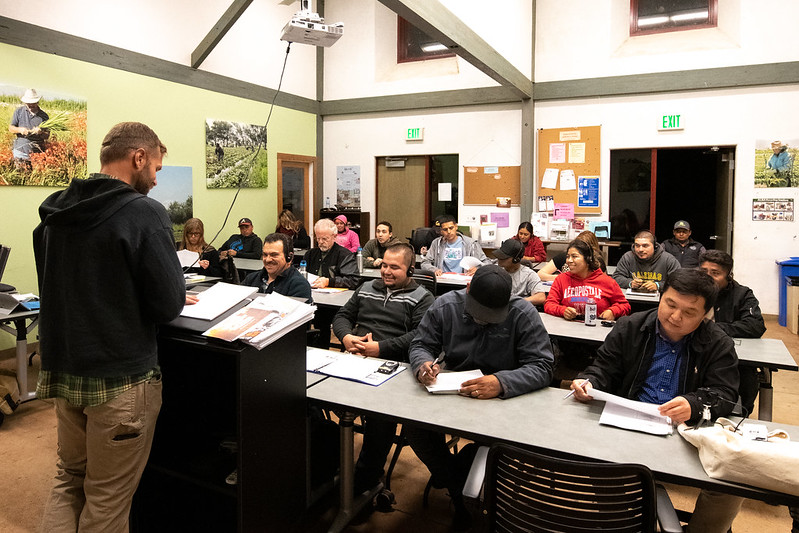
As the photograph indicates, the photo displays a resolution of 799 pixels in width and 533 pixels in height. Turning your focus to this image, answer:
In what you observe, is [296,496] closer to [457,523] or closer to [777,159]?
[457,523]

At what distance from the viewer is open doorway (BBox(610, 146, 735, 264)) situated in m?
7.42

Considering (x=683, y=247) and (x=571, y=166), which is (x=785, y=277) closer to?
(x=683, y=247)

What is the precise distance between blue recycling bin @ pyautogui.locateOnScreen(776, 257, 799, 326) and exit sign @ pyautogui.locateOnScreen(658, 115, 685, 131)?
6.84ft

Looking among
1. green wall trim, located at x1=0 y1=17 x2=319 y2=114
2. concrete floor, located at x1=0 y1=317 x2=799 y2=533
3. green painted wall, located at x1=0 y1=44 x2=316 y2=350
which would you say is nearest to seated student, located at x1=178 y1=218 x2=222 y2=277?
green painted wall, located at x1=0 y1=44 x2=316 y2=350

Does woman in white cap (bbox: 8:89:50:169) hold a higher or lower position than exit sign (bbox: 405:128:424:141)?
lower

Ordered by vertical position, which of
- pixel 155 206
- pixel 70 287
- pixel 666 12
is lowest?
pixel 70 287

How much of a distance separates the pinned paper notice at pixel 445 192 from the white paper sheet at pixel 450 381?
258 inches

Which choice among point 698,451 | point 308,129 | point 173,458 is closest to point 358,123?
point 308,129

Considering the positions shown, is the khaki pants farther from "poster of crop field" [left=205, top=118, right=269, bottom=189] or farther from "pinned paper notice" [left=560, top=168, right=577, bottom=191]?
"pinned paper notice" [left=560, top=168, right=577, bottom=191]

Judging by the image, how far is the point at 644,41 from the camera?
7508 mm

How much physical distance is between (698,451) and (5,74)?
6.37 m

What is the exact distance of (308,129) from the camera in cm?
938

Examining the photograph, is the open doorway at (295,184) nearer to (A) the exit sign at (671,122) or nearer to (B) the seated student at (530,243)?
(B) the seated student at (530,243)

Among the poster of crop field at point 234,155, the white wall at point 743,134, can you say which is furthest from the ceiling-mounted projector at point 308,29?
the white wall at point 743,134
